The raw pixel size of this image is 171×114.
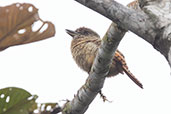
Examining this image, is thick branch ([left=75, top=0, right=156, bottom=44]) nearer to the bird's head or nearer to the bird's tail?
the bird's tail

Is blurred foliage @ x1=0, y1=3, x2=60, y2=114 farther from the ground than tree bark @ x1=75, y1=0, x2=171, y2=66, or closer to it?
closer to it

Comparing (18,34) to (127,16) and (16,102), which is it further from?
(127,16)

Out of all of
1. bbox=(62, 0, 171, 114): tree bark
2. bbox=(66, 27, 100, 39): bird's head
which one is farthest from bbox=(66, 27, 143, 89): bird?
bbox=(62, 0, 171, 114): tree bark

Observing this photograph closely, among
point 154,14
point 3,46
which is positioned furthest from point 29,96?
point 154,14

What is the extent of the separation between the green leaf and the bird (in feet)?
11.4

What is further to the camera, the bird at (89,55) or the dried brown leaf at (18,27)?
the bird at (89,55)

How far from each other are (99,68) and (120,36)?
0.53 meters

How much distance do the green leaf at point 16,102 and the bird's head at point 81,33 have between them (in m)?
4.19

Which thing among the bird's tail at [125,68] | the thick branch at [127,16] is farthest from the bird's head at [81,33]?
the thick branch at [127,16]

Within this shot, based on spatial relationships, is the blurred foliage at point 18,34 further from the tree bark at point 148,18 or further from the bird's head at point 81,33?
the bird's head at point 81,33

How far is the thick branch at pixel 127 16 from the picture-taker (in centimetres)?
129

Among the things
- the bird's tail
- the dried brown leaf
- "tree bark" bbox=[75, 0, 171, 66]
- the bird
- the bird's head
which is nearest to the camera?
the dried brown leaf

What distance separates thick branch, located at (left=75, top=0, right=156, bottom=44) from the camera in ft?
4.25

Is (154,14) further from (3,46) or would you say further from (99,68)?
(99,68)
